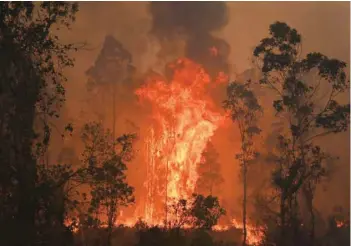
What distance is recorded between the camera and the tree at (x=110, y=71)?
2579 inches

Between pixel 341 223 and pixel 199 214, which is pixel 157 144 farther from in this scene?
pixel 199 214

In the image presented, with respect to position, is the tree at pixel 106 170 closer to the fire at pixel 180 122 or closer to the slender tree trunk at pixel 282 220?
the slender tree trunk at pixel 282 220

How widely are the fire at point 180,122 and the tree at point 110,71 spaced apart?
5089 mm

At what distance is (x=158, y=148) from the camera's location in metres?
64.0

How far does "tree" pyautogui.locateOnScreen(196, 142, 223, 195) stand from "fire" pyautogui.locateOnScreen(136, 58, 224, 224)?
6.40 metres

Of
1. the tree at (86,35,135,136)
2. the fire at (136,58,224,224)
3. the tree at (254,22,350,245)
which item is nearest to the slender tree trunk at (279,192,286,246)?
the tree at (254,22,350,245)

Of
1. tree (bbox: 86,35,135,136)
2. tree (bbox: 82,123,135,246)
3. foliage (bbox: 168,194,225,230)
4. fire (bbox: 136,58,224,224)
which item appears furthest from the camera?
tree (bbox: 86,35,135,136)

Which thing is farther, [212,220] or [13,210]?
[212,220]

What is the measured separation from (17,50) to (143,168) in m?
55.7

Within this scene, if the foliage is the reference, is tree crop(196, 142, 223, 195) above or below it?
above

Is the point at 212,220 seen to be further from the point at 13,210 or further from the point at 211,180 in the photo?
the point at 211,180

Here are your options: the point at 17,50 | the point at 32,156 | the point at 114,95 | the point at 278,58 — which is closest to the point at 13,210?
the point at 32,156

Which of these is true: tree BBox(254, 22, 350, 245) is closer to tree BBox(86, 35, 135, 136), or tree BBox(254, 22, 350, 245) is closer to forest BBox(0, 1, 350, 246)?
forest BBox(0, 1, 350, 246)

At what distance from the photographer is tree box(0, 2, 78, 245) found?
19172 millimetres
